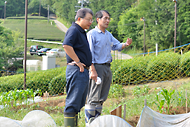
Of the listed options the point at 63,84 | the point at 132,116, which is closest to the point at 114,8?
the point at 63,84

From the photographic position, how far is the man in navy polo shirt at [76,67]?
1887mm

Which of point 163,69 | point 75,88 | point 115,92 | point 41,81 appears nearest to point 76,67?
point 75,88

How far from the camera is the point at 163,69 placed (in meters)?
6.80

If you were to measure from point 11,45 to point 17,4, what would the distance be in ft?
152

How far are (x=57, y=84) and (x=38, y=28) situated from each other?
45.4m

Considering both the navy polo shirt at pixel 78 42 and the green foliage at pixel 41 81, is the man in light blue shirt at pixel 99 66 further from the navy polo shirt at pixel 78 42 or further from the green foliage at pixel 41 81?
the green foliage at pixel 41 81

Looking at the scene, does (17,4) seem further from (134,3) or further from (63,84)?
(63,84)

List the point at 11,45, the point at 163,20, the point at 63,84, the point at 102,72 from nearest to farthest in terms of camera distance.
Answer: the point at 102,72 → the point at 63,84 → the point at 11,45 → the point at 163,20

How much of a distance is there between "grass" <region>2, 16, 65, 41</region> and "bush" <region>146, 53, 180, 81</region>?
130ft

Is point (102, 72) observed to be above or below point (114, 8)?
below

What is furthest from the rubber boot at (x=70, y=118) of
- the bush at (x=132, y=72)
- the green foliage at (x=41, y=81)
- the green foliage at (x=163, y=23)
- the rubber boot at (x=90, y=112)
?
the green foliage at (x=163, y=23)

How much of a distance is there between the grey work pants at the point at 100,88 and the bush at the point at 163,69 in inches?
184

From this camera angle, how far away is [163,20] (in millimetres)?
27828

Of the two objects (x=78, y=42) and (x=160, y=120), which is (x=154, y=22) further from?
(x=78, y=42)
